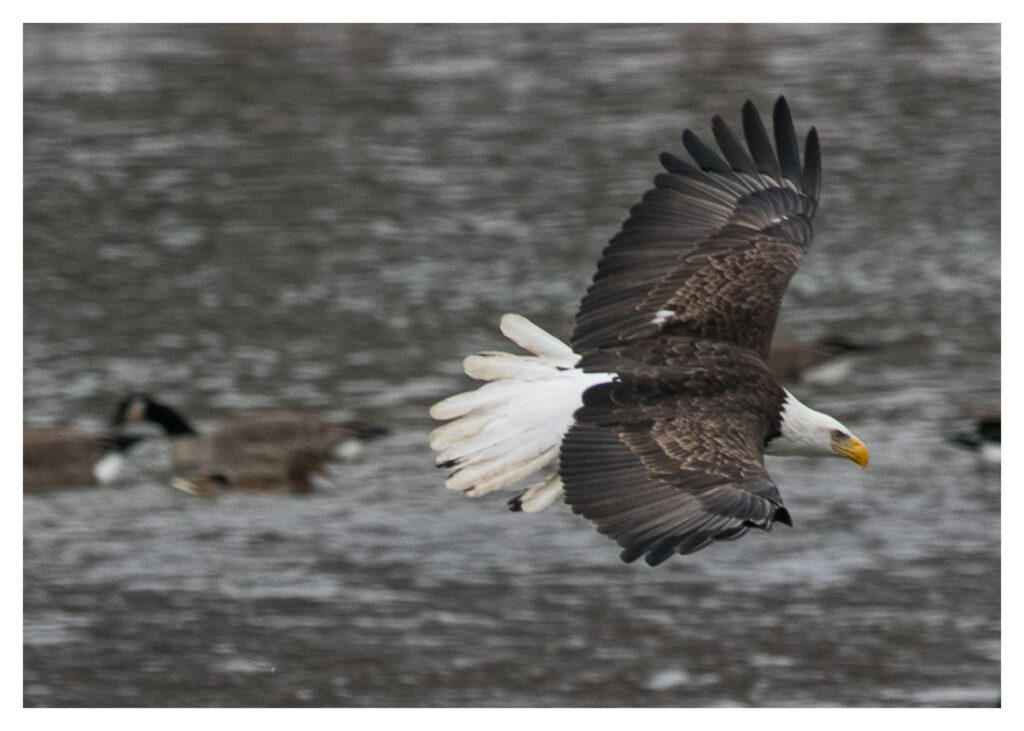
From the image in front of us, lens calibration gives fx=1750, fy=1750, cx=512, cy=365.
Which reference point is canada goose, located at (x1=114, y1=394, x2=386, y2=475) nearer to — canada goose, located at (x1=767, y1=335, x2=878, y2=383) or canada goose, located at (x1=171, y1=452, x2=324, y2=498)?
canada goose, located at (x1=171, y1=452, x2=324, y2=498)

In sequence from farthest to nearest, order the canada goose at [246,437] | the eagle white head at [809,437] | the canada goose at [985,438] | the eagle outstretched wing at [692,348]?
the canada goose at [246,437]
the canada goose at [985,438]
the eagle white head at [809,437]
the eagle outstretched wing at [692,348]

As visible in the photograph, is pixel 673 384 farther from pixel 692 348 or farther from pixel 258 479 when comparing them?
pixel 258 479

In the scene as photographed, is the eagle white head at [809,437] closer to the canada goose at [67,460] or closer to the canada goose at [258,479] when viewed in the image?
the canada goose at [258,479]

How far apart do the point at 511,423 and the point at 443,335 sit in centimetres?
294

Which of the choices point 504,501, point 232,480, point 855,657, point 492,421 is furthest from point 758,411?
point 232,480

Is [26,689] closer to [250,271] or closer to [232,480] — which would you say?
[232,480]

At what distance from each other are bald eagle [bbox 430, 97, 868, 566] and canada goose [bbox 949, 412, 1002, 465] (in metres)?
1.67

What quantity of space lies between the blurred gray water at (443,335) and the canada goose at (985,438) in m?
0.07

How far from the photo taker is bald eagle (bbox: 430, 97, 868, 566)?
3295mm

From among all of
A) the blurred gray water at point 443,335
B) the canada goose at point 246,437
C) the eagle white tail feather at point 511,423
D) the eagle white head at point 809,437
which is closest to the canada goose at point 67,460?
the blurred gray water at point 443,335

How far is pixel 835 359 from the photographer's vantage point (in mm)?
6324

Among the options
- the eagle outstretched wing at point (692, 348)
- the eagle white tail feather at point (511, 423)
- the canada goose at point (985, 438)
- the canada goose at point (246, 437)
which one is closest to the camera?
the eagle outstretched wing at point (692, 348)

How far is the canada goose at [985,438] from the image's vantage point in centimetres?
561

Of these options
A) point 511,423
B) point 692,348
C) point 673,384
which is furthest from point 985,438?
point 511,423
